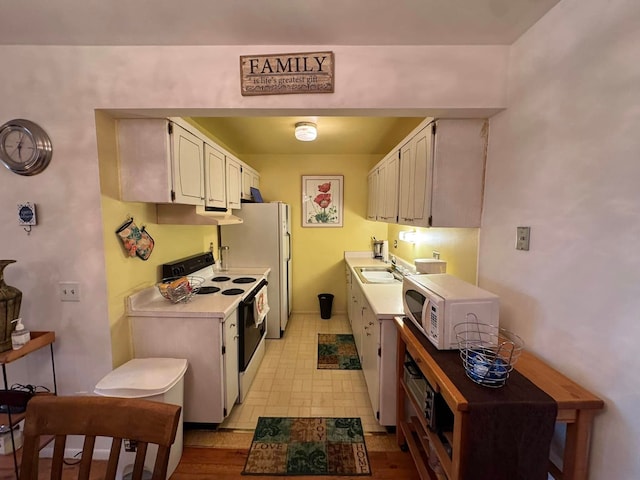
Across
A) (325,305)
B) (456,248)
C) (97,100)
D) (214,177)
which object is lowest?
(325,305)

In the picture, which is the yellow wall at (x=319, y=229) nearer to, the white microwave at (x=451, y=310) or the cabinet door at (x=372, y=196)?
the cabinet door at (x=372, y=196)

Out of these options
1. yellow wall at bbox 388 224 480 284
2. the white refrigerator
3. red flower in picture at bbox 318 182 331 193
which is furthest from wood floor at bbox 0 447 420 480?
red flower in picture at bbox 318 182 331 193

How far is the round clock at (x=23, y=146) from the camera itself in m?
1.59

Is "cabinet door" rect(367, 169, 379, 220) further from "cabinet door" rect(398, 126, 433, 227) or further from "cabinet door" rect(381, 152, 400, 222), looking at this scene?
"cabinet door" rect(398, 126, 433, 227)

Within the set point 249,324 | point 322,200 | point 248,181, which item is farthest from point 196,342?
point 322,200

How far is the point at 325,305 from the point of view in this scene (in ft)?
13.5

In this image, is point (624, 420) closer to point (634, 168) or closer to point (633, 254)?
point (633, 254)

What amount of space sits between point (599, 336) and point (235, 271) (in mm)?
3088

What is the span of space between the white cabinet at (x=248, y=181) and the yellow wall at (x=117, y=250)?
4.66 ft

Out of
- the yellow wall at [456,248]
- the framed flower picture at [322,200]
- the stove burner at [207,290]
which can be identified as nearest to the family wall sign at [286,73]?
the yellow wall at [456,248]

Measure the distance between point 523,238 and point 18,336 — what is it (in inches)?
108

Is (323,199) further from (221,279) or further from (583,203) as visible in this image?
(583,203)

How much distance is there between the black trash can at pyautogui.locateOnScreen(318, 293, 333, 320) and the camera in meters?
4.11

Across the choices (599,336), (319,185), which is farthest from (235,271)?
(599,336)
